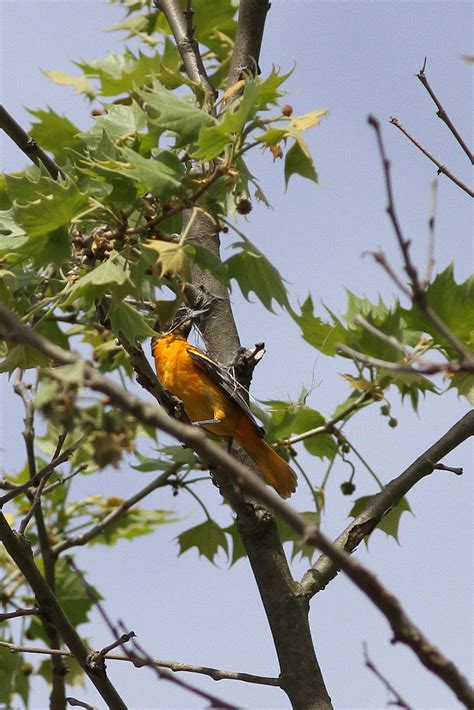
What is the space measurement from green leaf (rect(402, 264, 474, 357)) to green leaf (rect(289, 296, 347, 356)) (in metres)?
0.32

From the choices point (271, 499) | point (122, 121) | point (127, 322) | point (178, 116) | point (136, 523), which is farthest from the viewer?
point (136, 523)

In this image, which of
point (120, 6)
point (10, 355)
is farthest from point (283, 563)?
point (120, 6)

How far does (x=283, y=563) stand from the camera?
3297mm

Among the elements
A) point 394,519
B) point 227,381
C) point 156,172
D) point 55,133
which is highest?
point 55,133

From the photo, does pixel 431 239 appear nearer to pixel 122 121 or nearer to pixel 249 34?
pixel 122 121

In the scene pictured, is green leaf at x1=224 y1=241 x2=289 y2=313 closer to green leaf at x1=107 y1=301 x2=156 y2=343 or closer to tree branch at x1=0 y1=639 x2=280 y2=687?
green leaf at x1=107 y1=301 x2=156 y2=343

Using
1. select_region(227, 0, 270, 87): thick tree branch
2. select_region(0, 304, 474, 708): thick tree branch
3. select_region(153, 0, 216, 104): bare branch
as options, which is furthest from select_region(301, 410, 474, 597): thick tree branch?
select_region(227, 0, 270, 87): thick tree branch

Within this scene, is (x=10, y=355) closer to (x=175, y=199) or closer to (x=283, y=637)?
(x=175, y=199)

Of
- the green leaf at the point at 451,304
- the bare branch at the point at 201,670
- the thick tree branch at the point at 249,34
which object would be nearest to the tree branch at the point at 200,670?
the bare branch at the point at 201,670

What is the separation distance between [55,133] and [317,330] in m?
1.43

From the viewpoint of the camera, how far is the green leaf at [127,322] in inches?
114

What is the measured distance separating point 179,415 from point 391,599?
176 centimetres

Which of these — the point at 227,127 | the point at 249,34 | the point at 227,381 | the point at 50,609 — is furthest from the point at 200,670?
the point at 249,34

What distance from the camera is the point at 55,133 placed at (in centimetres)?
418
